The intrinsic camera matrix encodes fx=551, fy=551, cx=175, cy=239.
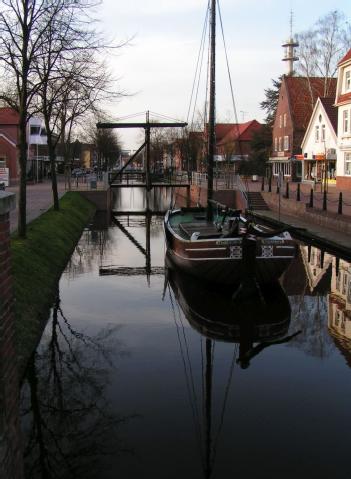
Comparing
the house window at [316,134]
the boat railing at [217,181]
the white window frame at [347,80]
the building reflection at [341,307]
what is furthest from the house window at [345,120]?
the building reflection at [341,307]

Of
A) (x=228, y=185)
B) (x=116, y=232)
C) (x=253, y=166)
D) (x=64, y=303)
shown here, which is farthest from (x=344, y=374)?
Result: (x=253, y=166)

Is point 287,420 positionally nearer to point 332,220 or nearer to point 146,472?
point 146,472

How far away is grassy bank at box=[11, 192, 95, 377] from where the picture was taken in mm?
9273

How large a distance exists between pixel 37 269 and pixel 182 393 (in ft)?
22.0

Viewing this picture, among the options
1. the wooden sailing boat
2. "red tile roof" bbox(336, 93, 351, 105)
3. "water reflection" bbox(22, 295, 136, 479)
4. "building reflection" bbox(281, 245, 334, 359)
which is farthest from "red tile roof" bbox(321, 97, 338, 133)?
Result: "water reflection" bbox(22, 295, 136, 479)

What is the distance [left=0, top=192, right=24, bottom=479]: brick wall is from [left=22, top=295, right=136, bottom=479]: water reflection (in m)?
0.93

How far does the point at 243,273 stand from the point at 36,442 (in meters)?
7.47

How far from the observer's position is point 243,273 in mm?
12820

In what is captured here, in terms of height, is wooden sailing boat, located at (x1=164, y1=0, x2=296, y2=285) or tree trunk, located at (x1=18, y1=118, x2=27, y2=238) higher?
tree trunk, located at (x1=18, y1=118, x2=27, y2=238)

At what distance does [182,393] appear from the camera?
25.0ft

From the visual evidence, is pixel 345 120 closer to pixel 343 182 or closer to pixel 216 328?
pixel 343 182

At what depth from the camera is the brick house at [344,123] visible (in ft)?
122

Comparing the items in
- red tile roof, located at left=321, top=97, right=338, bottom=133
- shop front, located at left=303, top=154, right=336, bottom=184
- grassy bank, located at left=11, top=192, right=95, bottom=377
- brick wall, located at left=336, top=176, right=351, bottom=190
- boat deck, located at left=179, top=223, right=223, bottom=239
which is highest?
red tile roof, located at left=321, top=97, right=338, bottom=133

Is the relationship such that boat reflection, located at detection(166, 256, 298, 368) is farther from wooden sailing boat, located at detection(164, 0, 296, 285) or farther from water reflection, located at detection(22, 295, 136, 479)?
water reflection, located at detection(22, 295, 136, 479)
